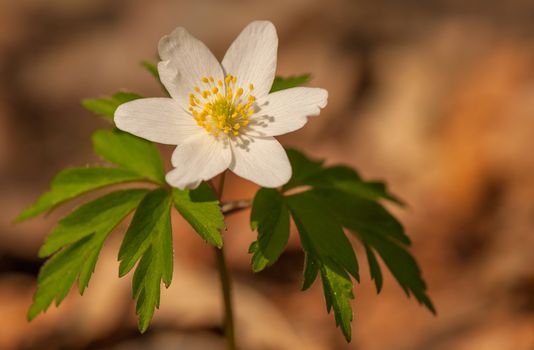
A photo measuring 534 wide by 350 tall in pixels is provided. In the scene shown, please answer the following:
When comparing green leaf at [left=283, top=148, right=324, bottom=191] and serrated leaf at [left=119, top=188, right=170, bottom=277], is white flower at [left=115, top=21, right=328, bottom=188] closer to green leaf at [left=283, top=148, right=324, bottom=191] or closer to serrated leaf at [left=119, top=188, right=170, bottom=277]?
serrated leaf at [left=119, top=188, right=170, bottom=277]

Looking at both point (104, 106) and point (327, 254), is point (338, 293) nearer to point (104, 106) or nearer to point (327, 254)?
point (327, 254)

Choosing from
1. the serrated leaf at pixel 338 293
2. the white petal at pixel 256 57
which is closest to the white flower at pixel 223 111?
the white petal at pixel 256 57

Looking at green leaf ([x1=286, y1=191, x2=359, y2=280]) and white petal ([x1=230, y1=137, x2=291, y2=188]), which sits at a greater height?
white petal ([x1=230, y1=137, x2=291, y2=188])

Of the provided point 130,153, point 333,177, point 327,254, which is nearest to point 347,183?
point 333,177

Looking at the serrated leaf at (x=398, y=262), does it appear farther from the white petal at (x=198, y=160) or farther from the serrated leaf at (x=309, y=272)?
the white petal at (x=198, y=160)

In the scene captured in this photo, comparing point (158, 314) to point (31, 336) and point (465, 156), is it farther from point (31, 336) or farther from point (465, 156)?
point (465, 156)

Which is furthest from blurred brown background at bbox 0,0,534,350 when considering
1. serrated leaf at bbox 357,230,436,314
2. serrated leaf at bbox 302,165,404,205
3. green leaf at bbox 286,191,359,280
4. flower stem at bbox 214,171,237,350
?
green leaf at bbox 286,191,359,280

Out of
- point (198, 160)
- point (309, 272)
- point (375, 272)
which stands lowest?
point (375, 272)
